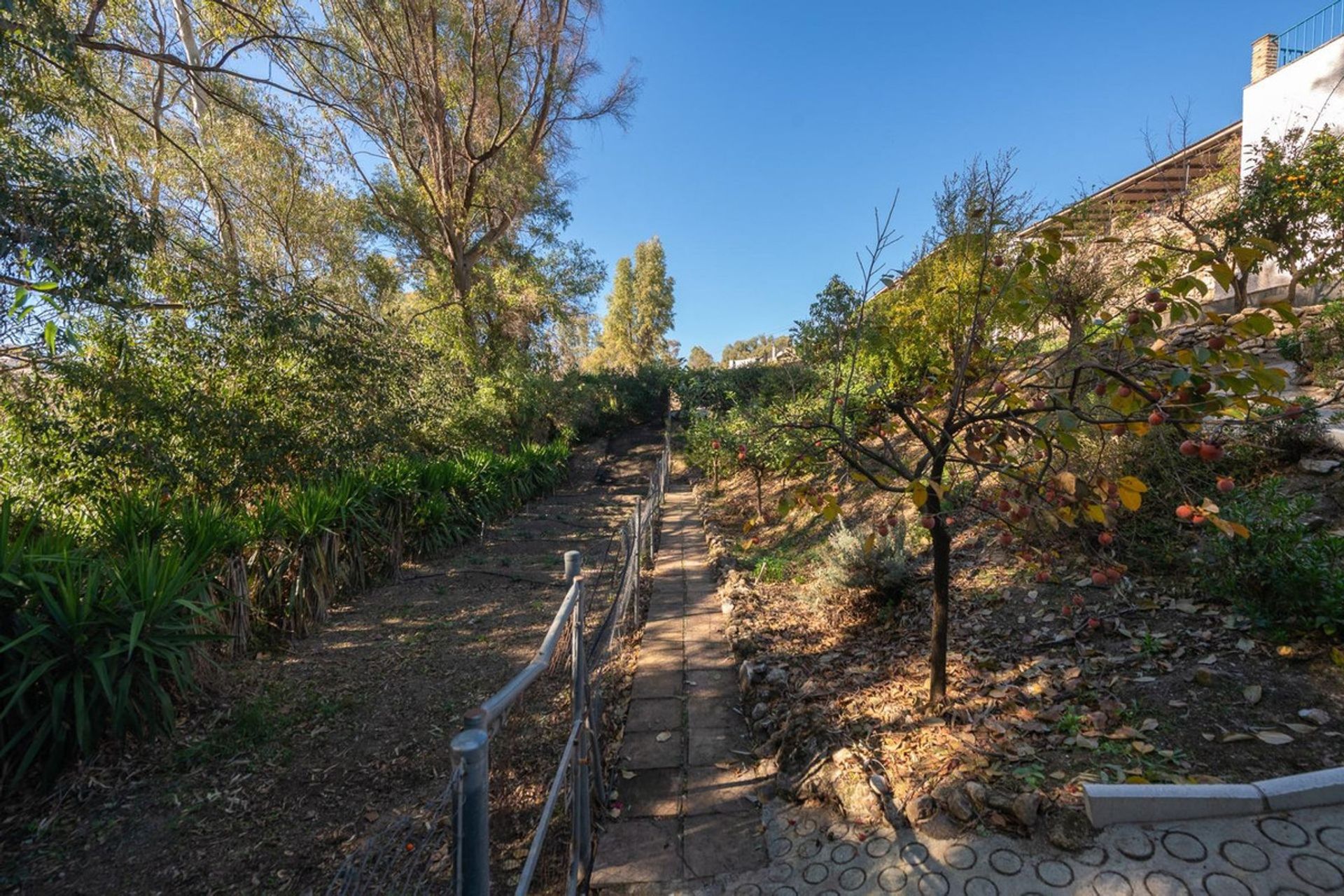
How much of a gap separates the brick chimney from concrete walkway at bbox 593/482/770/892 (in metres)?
14.9

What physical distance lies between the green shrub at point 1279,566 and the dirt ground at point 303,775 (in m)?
3.29

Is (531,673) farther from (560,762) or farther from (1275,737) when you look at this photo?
(1275,737)

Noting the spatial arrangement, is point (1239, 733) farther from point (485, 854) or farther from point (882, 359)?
point (882, 359)

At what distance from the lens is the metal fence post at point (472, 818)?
107 cm

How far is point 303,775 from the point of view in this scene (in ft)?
9.41

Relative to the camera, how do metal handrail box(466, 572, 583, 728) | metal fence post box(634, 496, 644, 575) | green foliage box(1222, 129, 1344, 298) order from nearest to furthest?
metal handrail box(466, 572, 583, 728), metal fence post box(634, 496, 644, 575), green foliage box(1222, 129, 1344, 298)

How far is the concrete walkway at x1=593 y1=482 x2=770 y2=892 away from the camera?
7.18 ft

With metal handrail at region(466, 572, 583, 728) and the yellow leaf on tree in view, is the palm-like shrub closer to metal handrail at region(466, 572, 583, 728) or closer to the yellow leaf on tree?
metal handrail at region(466, 572, 583, 728)

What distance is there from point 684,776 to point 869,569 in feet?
6.82

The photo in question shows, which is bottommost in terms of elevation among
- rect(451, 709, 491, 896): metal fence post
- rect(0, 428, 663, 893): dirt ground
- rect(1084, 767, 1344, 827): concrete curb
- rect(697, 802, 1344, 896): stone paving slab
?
rect(0, 428, 663, 893): dirt ground

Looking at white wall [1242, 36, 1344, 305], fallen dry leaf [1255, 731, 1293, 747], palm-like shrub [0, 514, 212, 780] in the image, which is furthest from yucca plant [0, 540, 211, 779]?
white wall [1242, 36, 1344, 305]

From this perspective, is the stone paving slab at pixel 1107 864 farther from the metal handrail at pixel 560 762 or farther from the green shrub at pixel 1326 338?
the green shrub at pixel 1326 338

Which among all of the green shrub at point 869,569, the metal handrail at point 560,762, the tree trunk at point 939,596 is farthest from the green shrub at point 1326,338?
the metal handrail at point 560,762

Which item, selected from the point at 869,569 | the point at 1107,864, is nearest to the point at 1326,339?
the point at 869,569
